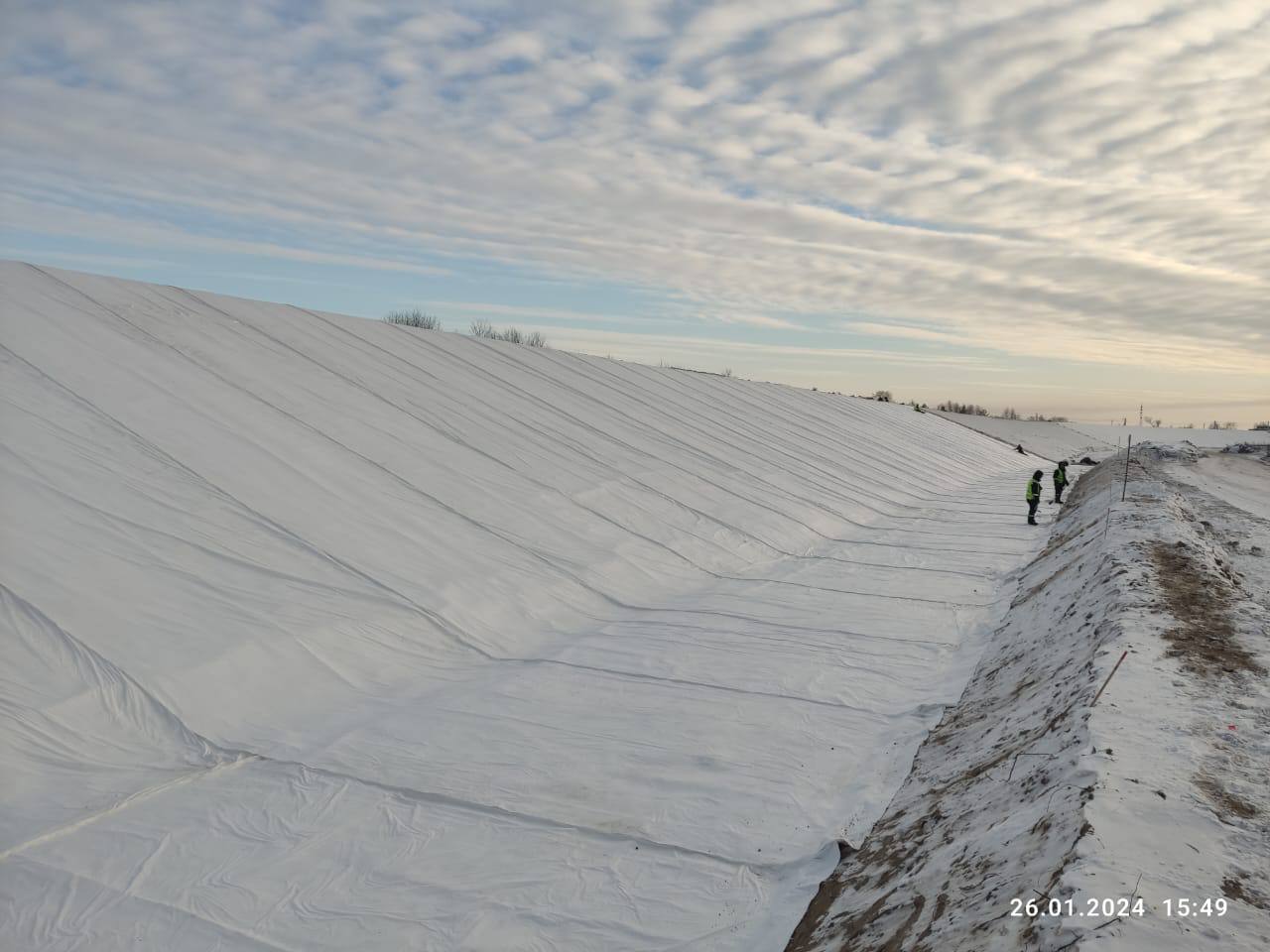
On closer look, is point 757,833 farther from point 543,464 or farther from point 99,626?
point 543,464

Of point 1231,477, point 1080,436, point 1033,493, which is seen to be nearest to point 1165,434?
point 1080,436

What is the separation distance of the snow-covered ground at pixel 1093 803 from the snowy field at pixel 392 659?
43cm

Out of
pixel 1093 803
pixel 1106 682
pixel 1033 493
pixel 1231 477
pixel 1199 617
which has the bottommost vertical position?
pixel 1093 803

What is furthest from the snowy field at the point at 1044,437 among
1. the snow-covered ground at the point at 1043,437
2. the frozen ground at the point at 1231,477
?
the frozen ground at the point at 1231,477

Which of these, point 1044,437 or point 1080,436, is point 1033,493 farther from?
point 1080,436

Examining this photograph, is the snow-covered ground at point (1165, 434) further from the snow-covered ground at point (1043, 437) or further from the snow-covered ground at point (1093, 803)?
the snow-covered ground at point (1093, 803)

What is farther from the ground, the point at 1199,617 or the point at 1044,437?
the point at 1044,437

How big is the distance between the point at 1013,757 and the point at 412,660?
5060mm

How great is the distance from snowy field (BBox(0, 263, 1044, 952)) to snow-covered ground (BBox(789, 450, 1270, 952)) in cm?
43

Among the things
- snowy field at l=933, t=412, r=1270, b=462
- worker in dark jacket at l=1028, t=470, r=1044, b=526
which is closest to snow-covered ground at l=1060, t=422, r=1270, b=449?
snowy field at l=933, t=412, r=1270, b=462

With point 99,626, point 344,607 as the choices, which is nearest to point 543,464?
point 344,607

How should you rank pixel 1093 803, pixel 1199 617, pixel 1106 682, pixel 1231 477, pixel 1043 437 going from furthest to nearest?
pixel 1043 437 → pixel 1231 477 → pixel 1199 617 → pixel 1106 682 → pixel 1093 803

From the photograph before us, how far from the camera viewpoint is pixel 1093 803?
3584 mm

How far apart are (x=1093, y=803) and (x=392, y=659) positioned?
18.5 ft
